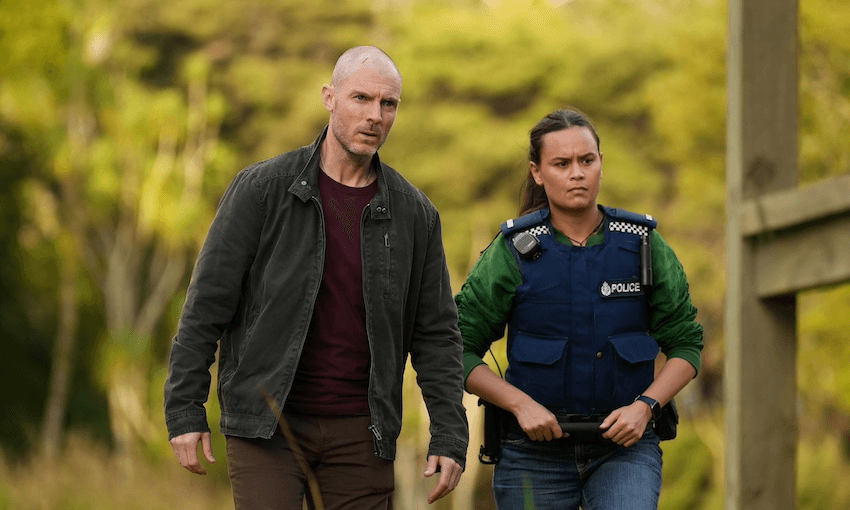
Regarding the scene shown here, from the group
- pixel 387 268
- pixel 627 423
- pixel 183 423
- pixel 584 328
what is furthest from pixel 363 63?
pixel 627 423

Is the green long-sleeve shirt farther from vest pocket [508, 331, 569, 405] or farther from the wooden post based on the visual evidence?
the wooden post

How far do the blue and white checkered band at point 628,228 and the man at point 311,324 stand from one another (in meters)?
0.65

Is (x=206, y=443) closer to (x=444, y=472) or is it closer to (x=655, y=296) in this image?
(x=444, y=472)

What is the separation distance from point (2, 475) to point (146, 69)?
1329 centimetres

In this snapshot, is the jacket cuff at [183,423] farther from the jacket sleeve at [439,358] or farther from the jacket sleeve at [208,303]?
the jacket sleeve at [439,358]

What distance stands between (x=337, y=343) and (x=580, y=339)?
0.75 metres

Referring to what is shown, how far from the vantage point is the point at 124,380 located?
21641 mm

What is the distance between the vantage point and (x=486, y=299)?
3904 millimetres

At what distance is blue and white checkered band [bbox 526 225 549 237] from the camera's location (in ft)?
12.7

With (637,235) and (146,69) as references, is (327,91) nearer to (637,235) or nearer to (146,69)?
(637,235)

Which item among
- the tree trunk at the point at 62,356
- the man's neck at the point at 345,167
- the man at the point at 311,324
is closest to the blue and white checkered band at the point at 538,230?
the man at the point at 311,324

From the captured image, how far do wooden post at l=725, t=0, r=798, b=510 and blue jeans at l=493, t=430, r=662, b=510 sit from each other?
1.13 m

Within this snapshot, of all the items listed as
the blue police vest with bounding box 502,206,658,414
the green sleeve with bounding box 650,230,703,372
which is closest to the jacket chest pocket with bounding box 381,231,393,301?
the blue police vest with bounding box 502,206,658,414

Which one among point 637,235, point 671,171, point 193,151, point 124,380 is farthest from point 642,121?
point 637,235
